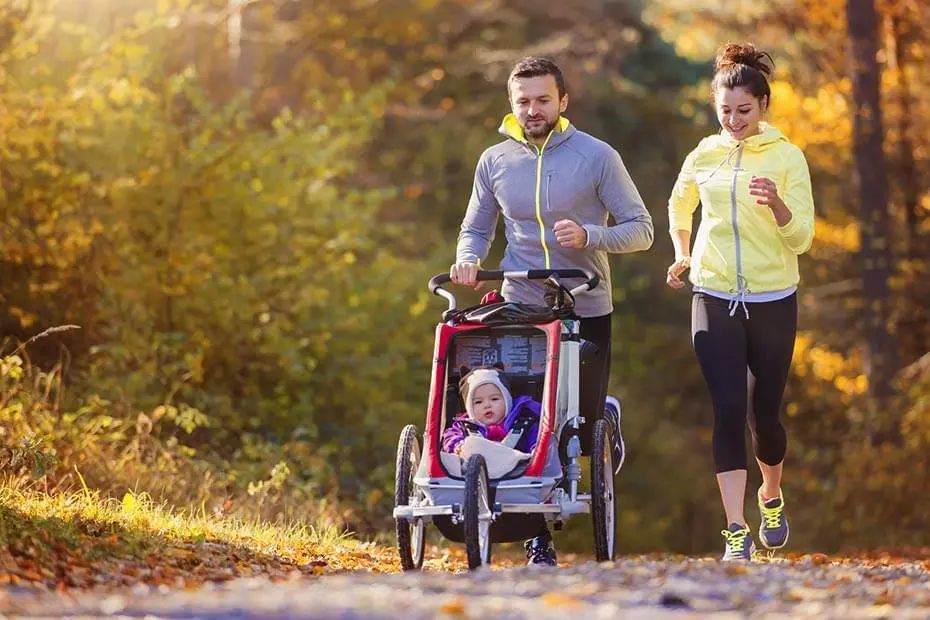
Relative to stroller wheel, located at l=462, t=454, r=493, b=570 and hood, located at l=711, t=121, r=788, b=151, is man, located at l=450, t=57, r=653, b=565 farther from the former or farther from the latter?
stroller wheel, located at l=462, t=454, r=493, b=570

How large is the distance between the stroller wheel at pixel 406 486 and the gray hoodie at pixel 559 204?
3.35ft

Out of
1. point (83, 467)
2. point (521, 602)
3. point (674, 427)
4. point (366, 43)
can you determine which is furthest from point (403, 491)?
point (366, 43)

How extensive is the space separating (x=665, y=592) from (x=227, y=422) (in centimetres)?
849

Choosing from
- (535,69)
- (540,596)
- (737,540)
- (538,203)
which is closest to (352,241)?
(538,203)

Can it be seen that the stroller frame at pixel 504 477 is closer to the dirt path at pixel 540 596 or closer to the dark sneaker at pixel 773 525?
the dirt path at pixel 540 596

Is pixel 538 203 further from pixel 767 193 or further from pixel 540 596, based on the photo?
pixel 540 596

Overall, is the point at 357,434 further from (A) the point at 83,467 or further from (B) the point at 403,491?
(B) the point at 403,491

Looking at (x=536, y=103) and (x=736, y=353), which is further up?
(x=536, y=103)

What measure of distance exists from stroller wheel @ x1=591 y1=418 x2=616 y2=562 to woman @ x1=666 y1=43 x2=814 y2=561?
0.51 meters

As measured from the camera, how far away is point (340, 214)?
16.4 meters

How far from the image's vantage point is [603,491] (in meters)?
8.11

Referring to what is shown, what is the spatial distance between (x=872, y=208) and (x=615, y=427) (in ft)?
43.6

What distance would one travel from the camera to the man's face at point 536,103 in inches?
330

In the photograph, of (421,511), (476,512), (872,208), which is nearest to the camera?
(476,512)
